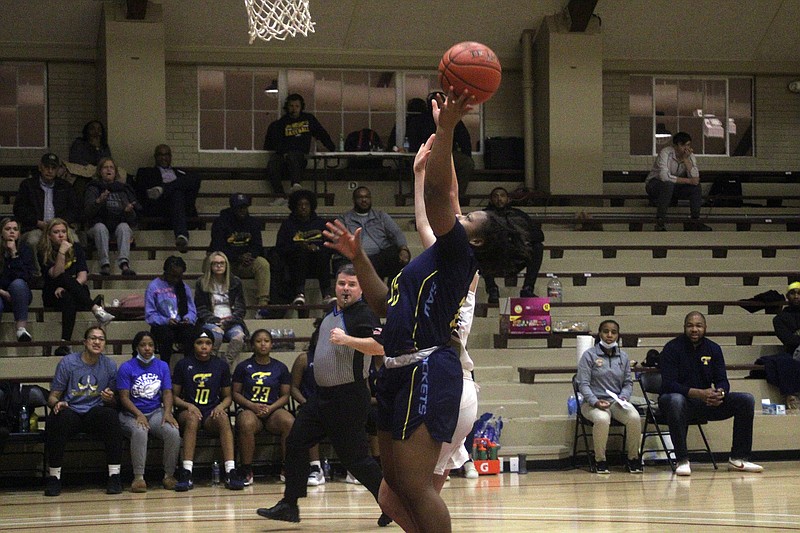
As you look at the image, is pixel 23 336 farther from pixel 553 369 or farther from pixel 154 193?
pixel 553 369

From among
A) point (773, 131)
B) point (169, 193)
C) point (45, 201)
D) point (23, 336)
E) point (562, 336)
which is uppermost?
point (773, 131)

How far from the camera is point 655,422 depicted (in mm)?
Answer: 9984

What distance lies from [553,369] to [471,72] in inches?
287

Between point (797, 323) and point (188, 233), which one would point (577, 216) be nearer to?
point (797, 323)

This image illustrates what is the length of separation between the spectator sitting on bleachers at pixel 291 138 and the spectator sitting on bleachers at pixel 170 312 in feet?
13.7

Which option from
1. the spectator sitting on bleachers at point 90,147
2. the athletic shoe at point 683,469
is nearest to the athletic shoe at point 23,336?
the spectator sitting on bleachers at point 90,147

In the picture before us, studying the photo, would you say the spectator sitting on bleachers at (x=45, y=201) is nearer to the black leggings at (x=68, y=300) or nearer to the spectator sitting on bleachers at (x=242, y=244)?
the black leggings at (x=68, y=300)

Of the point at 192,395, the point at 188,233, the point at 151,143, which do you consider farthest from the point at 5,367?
the point at 151,143

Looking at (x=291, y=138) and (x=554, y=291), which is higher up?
(x=291, y=138)

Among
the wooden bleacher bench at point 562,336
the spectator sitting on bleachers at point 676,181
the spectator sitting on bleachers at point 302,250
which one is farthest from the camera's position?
the spectator sitting on bleachers at point 676,181

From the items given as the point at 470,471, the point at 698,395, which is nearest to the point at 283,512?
the point at 470,471

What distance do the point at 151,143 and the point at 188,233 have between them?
1.96 meters

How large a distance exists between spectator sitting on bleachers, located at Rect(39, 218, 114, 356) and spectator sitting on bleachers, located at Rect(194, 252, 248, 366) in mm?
954

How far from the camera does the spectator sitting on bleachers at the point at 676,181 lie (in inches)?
578
